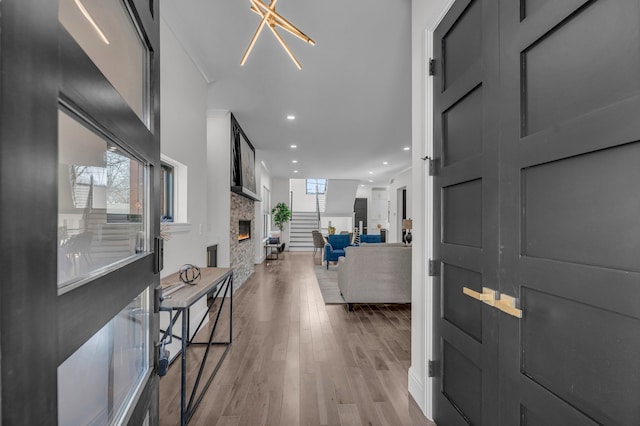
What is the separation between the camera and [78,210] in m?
0.62

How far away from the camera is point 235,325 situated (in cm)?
360

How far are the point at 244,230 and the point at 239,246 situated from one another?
864 millimetres

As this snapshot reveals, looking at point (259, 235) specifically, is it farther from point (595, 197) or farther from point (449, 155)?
point (595, 197)

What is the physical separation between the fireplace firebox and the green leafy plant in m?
4.19

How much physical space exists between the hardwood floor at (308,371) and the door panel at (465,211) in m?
0.57

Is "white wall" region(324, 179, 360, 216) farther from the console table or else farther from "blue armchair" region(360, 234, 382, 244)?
the console table

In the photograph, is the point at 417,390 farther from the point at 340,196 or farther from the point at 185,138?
the point at 340,196

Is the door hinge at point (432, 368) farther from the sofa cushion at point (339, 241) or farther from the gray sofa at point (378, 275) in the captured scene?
the sofa cushion at point (339, 241)

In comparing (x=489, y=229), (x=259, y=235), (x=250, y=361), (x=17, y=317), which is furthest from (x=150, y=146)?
(x=259, y=235)

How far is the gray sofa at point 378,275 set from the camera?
165 inches

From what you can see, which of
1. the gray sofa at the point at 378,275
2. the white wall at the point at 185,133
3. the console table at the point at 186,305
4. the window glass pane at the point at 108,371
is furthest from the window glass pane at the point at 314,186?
the window glass pane at the point at 108,371

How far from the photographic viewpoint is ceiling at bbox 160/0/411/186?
252cm

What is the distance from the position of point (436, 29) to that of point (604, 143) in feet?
4.49

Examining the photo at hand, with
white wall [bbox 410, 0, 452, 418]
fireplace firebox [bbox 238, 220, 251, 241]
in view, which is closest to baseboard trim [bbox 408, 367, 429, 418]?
white wall [bbox 410, 0, 452, 418]
